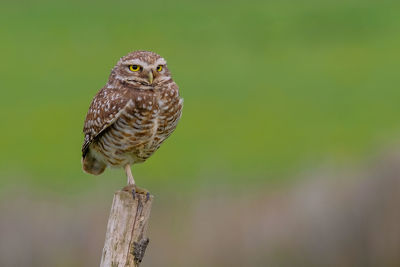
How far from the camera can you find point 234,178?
1505 centimetres

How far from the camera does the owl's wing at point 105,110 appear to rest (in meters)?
8.24

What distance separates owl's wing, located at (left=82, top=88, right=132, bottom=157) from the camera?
324 inches

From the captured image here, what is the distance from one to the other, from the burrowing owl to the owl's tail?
50 centimetres

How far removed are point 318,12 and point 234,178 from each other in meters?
21.5

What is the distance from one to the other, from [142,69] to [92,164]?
3.94ft

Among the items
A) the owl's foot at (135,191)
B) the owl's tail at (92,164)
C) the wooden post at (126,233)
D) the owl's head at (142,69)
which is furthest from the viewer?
the owl's tail at (92,164)

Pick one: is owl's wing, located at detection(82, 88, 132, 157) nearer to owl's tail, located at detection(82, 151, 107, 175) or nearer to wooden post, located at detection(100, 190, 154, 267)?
owl's tail, located at detection(82, 151, 107, 175)

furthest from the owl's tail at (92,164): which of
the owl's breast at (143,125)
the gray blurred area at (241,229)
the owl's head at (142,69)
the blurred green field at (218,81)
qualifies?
the blurred green field at (218,81)

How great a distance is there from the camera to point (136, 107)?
8234mm

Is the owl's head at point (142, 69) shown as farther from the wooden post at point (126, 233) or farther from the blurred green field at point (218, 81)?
the blurred green field at point (218, 81)

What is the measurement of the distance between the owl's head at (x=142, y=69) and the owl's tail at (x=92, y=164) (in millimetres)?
904

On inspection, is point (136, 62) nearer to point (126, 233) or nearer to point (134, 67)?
point (134, 67)

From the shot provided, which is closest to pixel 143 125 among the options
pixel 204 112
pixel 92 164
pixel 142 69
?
pixel 142 69

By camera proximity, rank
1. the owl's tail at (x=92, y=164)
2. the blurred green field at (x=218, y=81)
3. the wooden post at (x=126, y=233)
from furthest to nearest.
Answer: the blurred green field at (x=218, y=81)
the owl's tail at (x=92, y=164)
the wooden post at (x=126, y=233)
